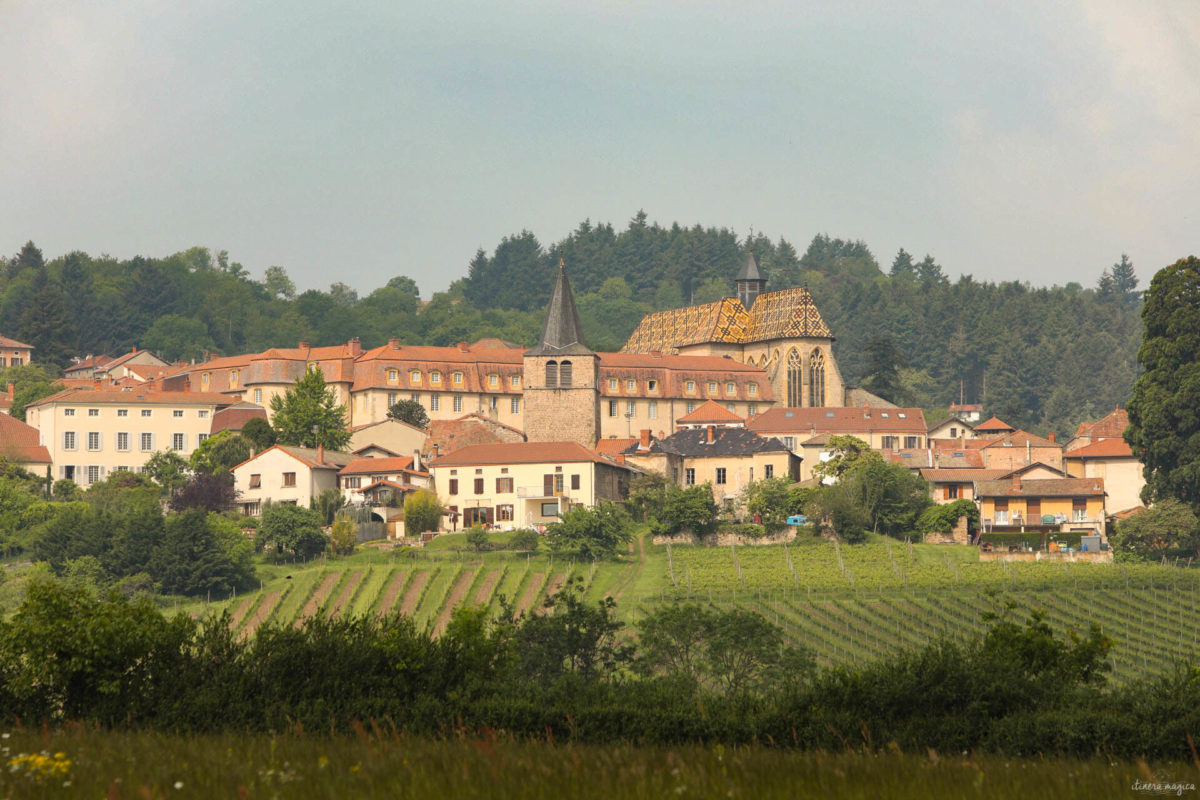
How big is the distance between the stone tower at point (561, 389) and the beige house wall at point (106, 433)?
60.0ft

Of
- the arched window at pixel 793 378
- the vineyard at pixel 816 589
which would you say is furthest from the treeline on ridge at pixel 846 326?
the vineyard at pixel 816 589

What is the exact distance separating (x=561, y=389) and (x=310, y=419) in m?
14.2

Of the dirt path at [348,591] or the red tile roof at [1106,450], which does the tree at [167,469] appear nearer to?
the dirt path at [348,591]

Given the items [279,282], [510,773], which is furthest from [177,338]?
[510,773]

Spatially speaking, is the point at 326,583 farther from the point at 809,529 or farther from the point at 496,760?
the point at 496,760

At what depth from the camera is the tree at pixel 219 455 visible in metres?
85.2

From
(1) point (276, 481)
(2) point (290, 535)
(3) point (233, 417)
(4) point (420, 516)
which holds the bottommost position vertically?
(2) point (290, 535)

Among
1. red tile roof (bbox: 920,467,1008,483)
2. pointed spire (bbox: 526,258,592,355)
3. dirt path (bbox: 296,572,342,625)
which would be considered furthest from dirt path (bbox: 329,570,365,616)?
pointed spire (bbox: 526,258,592,355)

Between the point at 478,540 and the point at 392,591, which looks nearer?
the point at 392,591

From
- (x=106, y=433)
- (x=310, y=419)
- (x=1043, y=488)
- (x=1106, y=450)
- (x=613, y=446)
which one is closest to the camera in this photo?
(x=1043, y=488)

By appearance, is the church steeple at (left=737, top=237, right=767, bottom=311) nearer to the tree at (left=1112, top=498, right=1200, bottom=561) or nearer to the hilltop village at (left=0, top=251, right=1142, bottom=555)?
the hilltop village at (left=0, top=251, right=1142, bottom=555)

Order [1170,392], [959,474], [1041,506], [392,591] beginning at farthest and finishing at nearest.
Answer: [959,474] → [1041,506] → [1170,392] → [392,591]

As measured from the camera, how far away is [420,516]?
7512 centimetres

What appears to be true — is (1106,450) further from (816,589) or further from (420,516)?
(420,516)
